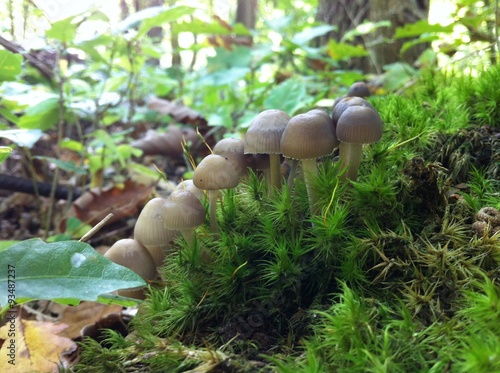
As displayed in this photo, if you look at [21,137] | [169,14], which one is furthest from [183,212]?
[169,14]

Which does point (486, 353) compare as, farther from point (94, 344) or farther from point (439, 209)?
point (94, 344)

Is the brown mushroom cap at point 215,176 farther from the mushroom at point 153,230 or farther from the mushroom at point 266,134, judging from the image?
the mushroom at point 153,230

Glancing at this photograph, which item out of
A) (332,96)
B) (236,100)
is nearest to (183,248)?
(332,96)

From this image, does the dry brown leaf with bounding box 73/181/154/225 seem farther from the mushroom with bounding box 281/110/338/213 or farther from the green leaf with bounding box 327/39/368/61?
the green leaf with bounding box 327/39/368/61

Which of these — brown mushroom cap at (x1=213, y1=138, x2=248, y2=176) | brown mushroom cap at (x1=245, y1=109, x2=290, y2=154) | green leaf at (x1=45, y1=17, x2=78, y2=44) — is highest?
green leaf at (x1=45, y1=17, x2=78, y2=44)

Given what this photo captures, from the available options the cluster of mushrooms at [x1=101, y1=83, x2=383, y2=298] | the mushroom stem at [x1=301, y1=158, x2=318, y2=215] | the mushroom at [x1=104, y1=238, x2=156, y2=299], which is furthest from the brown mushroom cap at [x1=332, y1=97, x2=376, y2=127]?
the mushroom at [x1=104, y1=238, x2=156, y2=299]

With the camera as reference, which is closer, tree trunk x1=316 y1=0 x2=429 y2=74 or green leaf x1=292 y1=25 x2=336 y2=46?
green leaf x1=292 y1=25 x2=336 y2=46

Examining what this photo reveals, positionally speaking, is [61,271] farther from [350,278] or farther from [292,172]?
[292,172]

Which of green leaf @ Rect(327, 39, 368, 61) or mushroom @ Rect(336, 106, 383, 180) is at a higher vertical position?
green leaf @ Rect(327, 39, 368, 61)
